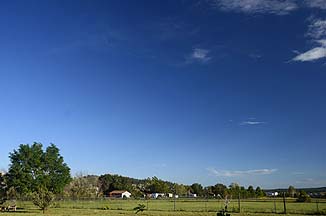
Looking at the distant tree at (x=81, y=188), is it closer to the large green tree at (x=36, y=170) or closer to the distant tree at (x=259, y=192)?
the large green tree at (x=36, y=170)

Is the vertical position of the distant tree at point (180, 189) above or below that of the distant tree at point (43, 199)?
above

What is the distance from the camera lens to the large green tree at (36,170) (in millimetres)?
61031

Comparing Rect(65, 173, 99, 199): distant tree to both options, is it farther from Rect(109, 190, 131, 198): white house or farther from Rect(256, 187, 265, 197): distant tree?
Rect(256, 187, 265, 197): distant tree

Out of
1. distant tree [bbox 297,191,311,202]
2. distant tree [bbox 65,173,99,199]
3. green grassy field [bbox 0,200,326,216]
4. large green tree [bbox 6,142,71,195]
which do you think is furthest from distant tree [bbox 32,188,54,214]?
distant tree [bbox 65,173,99,199]

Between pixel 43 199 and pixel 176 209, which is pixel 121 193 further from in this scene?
pixel 43 199

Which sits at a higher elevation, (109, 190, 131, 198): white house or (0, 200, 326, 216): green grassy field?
(109, 190, 131, 198): white house

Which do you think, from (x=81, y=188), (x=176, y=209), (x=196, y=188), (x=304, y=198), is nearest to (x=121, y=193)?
(x=81, y=188)

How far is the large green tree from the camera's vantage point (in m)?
61.0

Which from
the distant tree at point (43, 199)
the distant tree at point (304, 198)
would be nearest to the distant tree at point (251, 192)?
the distant tree at point (304, 198)

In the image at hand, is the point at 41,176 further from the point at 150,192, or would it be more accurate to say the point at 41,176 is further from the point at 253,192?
the point at 150,192

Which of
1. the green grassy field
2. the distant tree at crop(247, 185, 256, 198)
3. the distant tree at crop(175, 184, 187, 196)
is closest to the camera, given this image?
the green grassy field

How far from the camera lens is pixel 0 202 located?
149ft

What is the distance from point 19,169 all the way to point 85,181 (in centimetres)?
6482

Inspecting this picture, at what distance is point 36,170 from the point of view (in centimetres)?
6234
